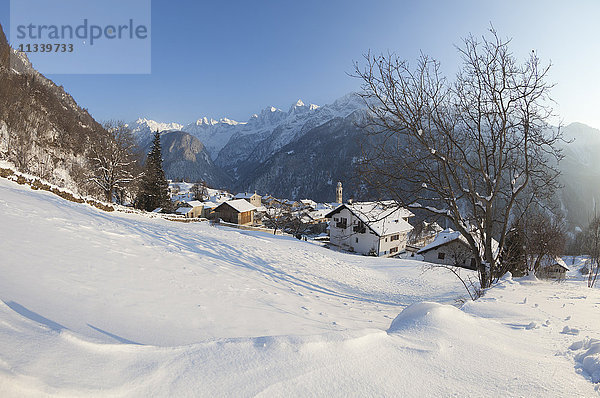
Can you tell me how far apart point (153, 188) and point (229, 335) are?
119 feet

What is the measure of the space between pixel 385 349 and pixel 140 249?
272 inches

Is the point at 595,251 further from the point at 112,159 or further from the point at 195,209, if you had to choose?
the point at 195,209

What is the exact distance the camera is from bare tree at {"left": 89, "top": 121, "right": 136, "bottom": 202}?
2377cm

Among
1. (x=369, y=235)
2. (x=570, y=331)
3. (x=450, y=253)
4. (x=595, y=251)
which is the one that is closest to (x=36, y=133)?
(x=369, y=235)

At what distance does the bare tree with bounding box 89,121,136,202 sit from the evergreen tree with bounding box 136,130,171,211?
299 inches

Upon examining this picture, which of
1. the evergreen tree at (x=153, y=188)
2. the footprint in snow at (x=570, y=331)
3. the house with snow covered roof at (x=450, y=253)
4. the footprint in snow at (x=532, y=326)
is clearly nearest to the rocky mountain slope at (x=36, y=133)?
the evergreen tree at (x=153, y=188)

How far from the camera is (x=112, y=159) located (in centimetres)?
2392

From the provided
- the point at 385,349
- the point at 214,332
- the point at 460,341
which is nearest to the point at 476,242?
the point at 460,341

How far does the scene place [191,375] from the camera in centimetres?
167

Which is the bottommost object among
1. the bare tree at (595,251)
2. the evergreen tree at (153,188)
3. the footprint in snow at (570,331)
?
the bare tree at (595,251)

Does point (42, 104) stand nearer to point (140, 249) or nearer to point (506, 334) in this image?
point (140, 249)

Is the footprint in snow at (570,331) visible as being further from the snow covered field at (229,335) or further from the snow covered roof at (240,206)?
the snow covered roof at (240,206)

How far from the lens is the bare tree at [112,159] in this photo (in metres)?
23.8

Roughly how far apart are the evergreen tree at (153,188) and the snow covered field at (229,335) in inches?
1165
